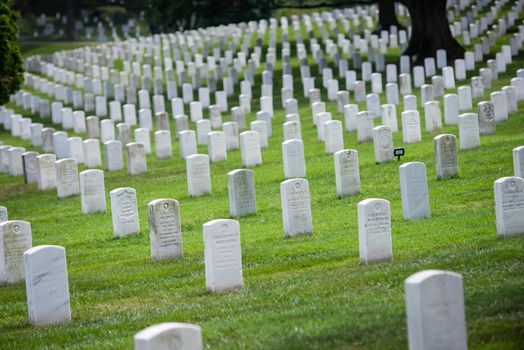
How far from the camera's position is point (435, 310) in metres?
9.57

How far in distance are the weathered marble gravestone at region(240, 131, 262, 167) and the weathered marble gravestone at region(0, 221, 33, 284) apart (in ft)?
34.9

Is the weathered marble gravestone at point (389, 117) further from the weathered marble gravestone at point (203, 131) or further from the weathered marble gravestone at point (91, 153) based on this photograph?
the weathered marble gravestone at point (91, 153)

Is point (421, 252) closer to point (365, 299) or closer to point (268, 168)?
point (365, 299)

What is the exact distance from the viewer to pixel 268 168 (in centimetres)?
2641

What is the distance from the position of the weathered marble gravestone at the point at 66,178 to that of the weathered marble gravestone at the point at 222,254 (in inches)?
452

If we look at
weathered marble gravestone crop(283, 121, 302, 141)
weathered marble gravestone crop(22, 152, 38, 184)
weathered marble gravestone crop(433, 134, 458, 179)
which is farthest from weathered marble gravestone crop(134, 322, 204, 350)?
weathered marble gravestone crop(283, 121, 302, 141)

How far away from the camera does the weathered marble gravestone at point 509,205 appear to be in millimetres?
15500

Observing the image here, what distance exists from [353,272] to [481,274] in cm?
175

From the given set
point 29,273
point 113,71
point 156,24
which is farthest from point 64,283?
point 156,24

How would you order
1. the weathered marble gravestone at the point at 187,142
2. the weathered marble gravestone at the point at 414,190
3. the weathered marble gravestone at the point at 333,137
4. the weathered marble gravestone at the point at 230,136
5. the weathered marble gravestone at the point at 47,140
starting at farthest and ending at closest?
the weathered marble gravestone at the point at 47,140 → the weathered marble gravestone at the point at 230,136 → the weathered marble gravestone at the point at 187,142 → the weathered marble gravestone at the point at 333,137 → the weathered marble gravestone at the point at 414,190

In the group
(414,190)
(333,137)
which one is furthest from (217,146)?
(414,190)

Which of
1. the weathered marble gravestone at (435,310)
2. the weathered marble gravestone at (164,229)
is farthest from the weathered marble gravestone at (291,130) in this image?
the weathered marble gravestone at (435,310)

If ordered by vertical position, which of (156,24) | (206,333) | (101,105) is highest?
(156,24)

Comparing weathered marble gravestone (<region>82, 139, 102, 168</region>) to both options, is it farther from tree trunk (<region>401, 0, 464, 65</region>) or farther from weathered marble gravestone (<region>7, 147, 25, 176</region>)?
tree trunk (<region>401, 0, 464, 65</region>)
